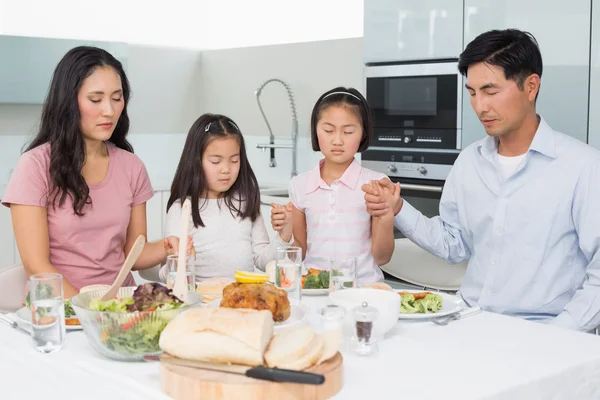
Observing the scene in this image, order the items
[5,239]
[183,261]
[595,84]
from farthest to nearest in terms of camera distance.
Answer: [5,239] < [595,84] < [183,261]

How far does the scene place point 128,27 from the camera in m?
5.14

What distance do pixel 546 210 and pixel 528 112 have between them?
0.30 metres

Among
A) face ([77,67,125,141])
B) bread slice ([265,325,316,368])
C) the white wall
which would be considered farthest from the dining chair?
the white wall

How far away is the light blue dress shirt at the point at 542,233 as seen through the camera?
6.97ft

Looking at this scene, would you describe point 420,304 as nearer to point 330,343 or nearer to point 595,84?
point 330,343

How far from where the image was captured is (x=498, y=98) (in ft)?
7.35

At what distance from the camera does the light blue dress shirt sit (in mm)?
2125

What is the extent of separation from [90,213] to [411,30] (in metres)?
1.95

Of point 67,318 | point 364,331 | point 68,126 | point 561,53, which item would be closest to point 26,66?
point 68,126

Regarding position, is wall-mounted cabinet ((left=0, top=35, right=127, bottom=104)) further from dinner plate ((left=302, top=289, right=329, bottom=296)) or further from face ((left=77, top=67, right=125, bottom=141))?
dinner plate ((left=302, top=289, right=329, bottom=296))

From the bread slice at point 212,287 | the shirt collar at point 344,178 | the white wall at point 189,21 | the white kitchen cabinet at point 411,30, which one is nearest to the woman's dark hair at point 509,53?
the shirt collar at point 344,178

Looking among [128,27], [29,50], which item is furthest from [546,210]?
[128,27]

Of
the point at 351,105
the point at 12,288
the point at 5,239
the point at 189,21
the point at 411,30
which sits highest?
the point at 189,21

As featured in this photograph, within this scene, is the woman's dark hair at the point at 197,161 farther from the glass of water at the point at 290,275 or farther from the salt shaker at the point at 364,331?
the salt shaker at the point at 364,331
